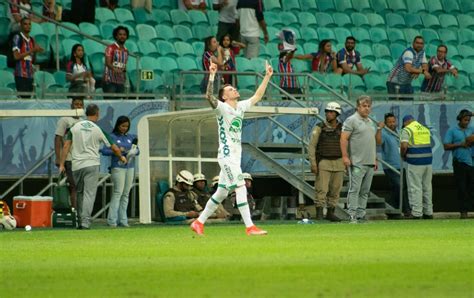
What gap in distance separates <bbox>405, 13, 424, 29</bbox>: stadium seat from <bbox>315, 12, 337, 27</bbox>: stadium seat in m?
2.35

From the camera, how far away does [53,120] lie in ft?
84.7

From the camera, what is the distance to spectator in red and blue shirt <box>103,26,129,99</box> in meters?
26.2

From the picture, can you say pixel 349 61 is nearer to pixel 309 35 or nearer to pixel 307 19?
pixel 309 35

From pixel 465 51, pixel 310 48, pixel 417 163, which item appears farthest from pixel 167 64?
pixel 465 51

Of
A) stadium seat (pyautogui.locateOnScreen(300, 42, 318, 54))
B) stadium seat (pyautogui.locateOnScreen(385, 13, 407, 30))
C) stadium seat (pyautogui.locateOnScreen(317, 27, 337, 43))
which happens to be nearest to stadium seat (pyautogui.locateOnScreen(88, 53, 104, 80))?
stadium seat (pyautogui.locateOnScreen(300, 42, 318, 54))

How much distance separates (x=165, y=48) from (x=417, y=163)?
20.5 feet

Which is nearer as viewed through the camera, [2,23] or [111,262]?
[111,262]

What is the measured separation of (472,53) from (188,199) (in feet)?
37.1

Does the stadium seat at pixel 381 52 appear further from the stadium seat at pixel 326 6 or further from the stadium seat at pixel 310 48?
the stadium seat at pixel 326 6

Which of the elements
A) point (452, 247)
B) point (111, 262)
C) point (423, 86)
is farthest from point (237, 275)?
point (423, 86)

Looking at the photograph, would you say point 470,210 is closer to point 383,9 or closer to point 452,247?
point 383,9

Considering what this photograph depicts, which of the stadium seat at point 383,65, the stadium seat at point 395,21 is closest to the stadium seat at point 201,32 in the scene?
the stadium seat at point 383,65

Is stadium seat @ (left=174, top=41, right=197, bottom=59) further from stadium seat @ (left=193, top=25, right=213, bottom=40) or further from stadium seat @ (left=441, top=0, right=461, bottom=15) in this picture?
stadium seat @ (left=441, top=0, right=461, bottom=15)

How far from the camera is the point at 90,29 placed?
28.5 metres
